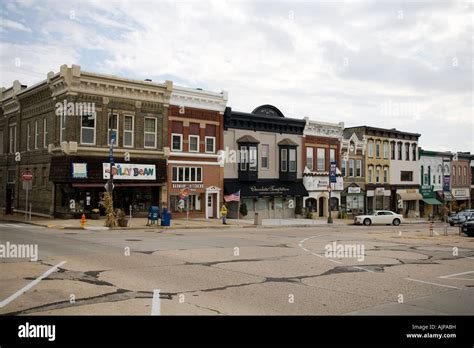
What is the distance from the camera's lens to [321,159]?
4988 centimetres

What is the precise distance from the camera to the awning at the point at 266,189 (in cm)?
4212

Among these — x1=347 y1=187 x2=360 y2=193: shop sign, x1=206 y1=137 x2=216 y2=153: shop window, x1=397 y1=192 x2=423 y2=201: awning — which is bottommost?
x1=397 y1=192 x2=423 y2=201: awning

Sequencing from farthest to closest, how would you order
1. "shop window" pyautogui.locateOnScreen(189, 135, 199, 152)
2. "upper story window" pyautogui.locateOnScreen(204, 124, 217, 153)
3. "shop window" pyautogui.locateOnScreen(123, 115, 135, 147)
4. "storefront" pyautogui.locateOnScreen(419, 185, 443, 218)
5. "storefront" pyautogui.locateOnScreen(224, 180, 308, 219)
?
"storefront" pyautogui.locateOnScreen(419, 185, 443, 218), "storefront" pyautogui.locateOnScreen(224, 180, 308, 219), "upper story window" pyautogui.locateOnScreen(204, 124, 217, 153), "shop window" pyautogui.locateOnScreen(189, 135, 199, 152), "shop window" pyautogui.locateOnScreen(123, 115, 135, 147)

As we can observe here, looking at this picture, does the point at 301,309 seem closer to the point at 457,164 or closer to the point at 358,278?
the point at 358,278

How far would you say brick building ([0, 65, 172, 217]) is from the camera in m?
33.2

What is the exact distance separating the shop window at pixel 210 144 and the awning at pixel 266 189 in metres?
3.14

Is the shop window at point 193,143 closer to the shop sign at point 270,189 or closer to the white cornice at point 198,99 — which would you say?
the white cornice at point 198,99

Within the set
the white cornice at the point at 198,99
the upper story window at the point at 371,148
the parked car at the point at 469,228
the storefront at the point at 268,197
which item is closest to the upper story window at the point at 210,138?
the white cornice at the point at 198,99

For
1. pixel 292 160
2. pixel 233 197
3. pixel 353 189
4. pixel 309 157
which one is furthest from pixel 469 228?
pixel 353 189

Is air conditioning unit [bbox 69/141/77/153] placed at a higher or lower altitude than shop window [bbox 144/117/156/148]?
lower

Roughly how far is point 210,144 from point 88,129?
10.8 m

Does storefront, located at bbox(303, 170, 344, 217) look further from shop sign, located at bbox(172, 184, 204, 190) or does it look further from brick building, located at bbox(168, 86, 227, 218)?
shop sign, located at bbox(172, 184, 204, 190)

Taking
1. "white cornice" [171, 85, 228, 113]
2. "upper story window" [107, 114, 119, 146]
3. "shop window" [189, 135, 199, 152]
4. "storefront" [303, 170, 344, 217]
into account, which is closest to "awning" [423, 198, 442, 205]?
"storefront" [303, 170, 344, 217]
